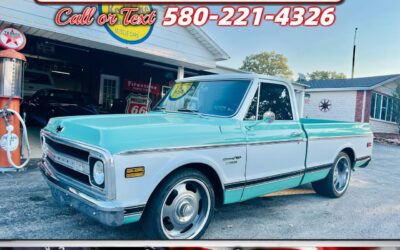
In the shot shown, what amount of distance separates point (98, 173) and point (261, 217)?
1884 millimetres

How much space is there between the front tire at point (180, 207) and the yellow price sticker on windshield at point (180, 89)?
1.24 m

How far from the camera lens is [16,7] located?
15.6 feet

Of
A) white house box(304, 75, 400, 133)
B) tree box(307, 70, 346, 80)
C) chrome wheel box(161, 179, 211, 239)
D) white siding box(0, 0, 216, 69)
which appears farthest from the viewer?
white siding box(0, 0, 216, 69)

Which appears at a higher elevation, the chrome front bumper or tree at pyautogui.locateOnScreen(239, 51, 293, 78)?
tree at pyautogui.locateOnScreen(239, 51, 293, 78)

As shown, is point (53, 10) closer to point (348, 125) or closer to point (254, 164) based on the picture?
point (254, 164)

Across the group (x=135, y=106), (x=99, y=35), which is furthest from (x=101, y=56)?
(x=99, y=35)

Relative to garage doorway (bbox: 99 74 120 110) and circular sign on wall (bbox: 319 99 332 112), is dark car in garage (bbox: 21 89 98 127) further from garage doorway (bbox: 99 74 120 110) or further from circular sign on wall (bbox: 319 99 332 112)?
circular sign on wall (bbox: 319 99 332 112)

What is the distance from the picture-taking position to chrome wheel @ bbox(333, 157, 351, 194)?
4.14 m

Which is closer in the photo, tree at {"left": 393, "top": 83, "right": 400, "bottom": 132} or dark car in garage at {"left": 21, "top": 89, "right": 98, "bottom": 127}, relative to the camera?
tree at {"left": 393, "top": 83, "right": 400, "bottom": 132}

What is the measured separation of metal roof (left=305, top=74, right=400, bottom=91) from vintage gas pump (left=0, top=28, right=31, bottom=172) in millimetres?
4079

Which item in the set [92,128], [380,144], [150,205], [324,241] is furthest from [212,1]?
[380,144]

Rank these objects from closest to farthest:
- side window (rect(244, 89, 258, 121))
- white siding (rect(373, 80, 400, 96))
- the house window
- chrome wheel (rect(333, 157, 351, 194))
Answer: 1. side window (rect(244, 89, 258, 121))
2. white siding (rect(373, 80, 400, 96))
3. the house window
4. chrome wheel (rect(333, 157, 351, 194))

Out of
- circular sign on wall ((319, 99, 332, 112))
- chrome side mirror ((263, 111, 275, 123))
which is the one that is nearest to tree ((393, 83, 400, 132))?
circular sign on wall ((319, 99, 332, 112))

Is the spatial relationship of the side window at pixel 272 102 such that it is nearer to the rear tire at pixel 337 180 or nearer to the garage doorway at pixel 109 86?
the rear tire at pixel 337 180
